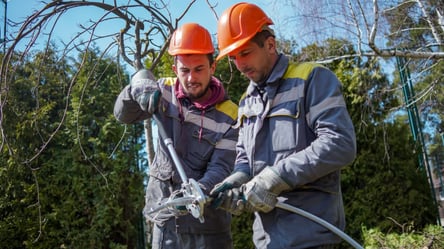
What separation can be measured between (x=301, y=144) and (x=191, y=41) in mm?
977

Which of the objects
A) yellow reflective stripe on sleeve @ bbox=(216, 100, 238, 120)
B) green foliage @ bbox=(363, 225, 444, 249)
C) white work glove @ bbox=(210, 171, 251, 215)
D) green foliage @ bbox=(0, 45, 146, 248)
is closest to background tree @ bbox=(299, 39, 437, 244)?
green foliage @ bbox=(363, 225, 444, 249)

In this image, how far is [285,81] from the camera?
189 centimetres

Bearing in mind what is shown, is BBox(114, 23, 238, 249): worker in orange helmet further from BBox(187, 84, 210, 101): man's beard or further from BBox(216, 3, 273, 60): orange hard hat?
BBox(216, 3, 273, 60): orange hard hat

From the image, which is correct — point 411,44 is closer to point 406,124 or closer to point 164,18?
point 406,124

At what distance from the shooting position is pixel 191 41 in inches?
96.8

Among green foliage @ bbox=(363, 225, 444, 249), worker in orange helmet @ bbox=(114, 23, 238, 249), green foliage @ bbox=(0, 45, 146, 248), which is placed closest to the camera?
worker in orange helmet @ bbox=(114, 23, 238, 249)

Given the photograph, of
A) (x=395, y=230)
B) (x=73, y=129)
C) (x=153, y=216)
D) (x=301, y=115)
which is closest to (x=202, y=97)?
(x=153, y=216)

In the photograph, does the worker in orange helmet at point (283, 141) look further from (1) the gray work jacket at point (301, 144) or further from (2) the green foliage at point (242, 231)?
(2) the green foliage at point (242, 231)

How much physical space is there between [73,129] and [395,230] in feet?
13.0

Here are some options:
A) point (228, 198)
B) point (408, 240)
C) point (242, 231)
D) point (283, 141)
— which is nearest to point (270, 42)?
point (283, 141)

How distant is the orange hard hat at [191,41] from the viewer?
2441 mm

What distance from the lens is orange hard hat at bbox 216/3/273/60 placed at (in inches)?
76.1

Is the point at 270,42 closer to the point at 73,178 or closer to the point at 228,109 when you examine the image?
the point at 228,109

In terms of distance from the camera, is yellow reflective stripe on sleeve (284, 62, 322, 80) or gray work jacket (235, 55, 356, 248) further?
yellow reflective stripe on sleeve (284, 62, 322, 80)
